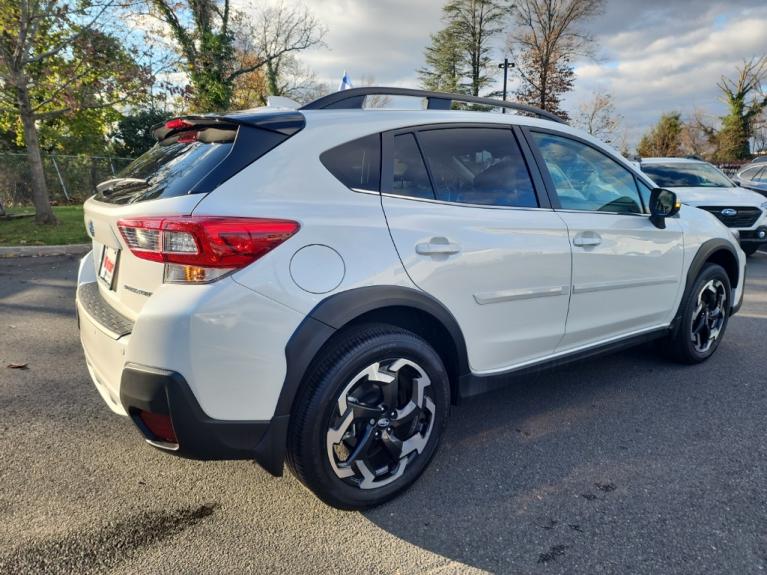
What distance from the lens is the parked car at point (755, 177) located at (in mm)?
11055

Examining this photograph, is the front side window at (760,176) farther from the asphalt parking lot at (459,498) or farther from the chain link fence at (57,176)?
the chain link fence at (57,176)

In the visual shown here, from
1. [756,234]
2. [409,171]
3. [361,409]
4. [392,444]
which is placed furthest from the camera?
[756,234]

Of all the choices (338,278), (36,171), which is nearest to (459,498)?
(338,278)

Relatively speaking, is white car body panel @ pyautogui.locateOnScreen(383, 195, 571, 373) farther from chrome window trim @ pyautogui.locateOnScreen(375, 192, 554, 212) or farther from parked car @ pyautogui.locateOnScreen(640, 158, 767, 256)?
parked car @ pyautogui.locateOnScreen(640, 158, 767, 256)

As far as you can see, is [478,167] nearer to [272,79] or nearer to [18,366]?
[18,366]

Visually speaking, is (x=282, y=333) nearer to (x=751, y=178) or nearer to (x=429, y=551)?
(x=429, y=551)

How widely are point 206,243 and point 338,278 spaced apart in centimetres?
50

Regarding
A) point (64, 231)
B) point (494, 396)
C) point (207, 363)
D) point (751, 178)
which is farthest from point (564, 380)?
point (751, 178)

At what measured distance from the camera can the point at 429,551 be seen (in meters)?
2.04

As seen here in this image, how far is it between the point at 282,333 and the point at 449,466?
125 centimetres

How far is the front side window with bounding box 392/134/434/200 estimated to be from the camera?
2355mm

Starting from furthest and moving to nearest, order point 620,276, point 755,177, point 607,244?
point 755,177 < point 620,276 < point 607,244

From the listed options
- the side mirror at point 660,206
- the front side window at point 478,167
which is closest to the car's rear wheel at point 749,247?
the side mirror at point 660,206

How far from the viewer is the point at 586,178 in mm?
3207
